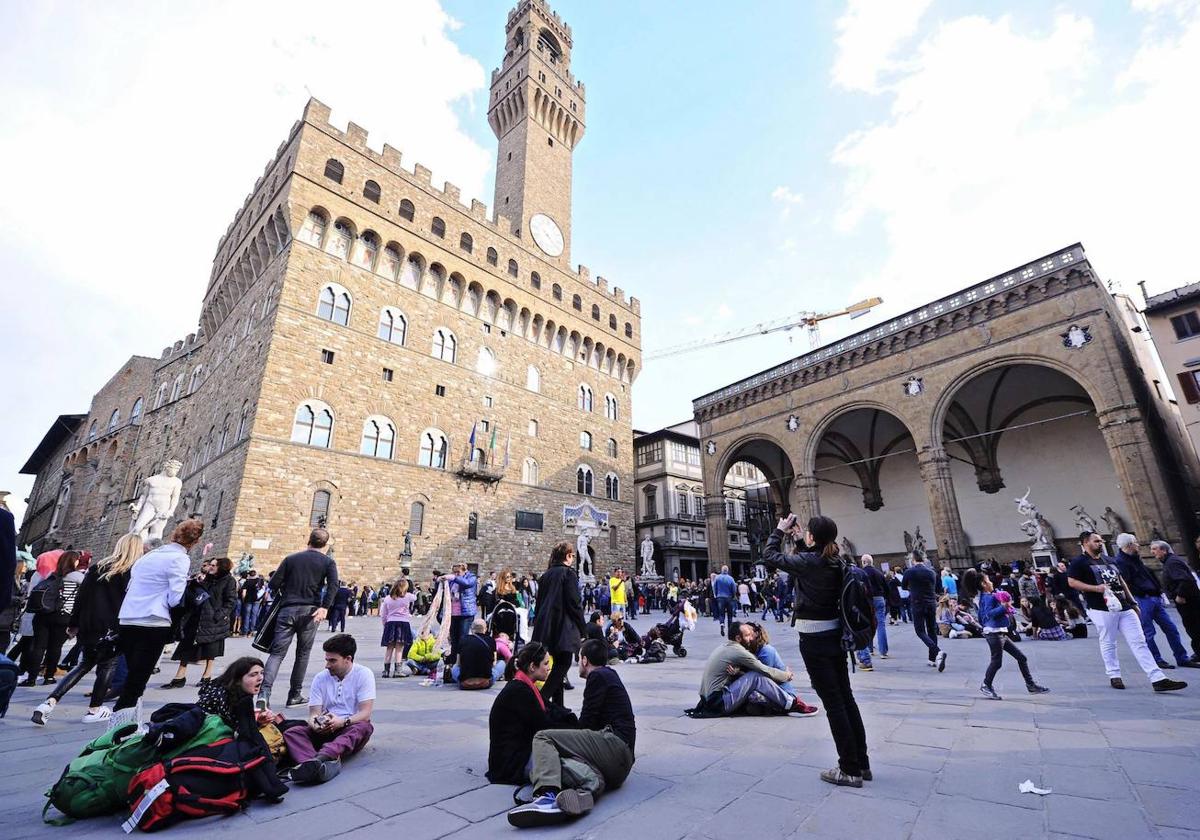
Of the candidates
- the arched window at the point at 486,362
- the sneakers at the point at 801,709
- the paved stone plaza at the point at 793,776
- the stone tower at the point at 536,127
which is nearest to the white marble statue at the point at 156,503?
the paved stone plaza at the point at 793,776

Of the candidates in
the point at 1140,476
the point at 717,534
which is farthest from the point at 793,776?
the point at 717,534

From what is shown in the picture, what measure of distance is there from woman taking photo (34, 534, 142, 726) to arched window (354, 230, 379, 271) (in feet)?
62.9

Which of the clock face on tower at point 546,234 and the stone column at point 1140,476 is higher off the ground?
the clock face on tower at point 546,234

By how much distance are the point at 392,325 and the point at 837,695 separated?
73.4 ft

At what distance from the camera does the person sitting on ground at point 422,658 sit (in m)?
7.40

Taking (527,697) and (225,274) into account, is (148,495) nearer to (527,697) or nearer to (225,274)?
(527,697)

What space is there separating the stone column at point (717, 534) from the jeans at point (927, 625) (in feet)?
55.4

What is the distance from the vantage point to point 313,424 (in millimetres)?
19172

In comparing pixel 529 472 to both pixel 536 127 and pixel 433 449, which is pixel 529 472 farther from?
pixel 536 127

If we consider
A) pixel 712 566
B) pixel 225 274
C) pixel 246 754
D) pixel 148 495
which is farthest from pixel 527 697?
pixel 225 274

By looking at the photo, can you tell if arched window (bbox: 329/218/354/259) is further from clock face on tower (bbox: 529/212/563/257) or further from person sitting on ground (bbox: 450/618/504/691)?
person sitting on ground (bbox: 450/618/504/691)

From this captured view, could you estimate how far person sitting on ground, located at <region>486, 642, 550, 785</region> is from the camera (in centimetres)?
321

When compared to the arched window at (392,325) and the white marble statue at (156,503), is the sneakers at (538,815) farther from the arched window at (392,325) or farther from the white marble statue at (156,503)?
the arched window at (392,325)

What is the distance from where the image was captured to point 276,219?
2072 centimetres
